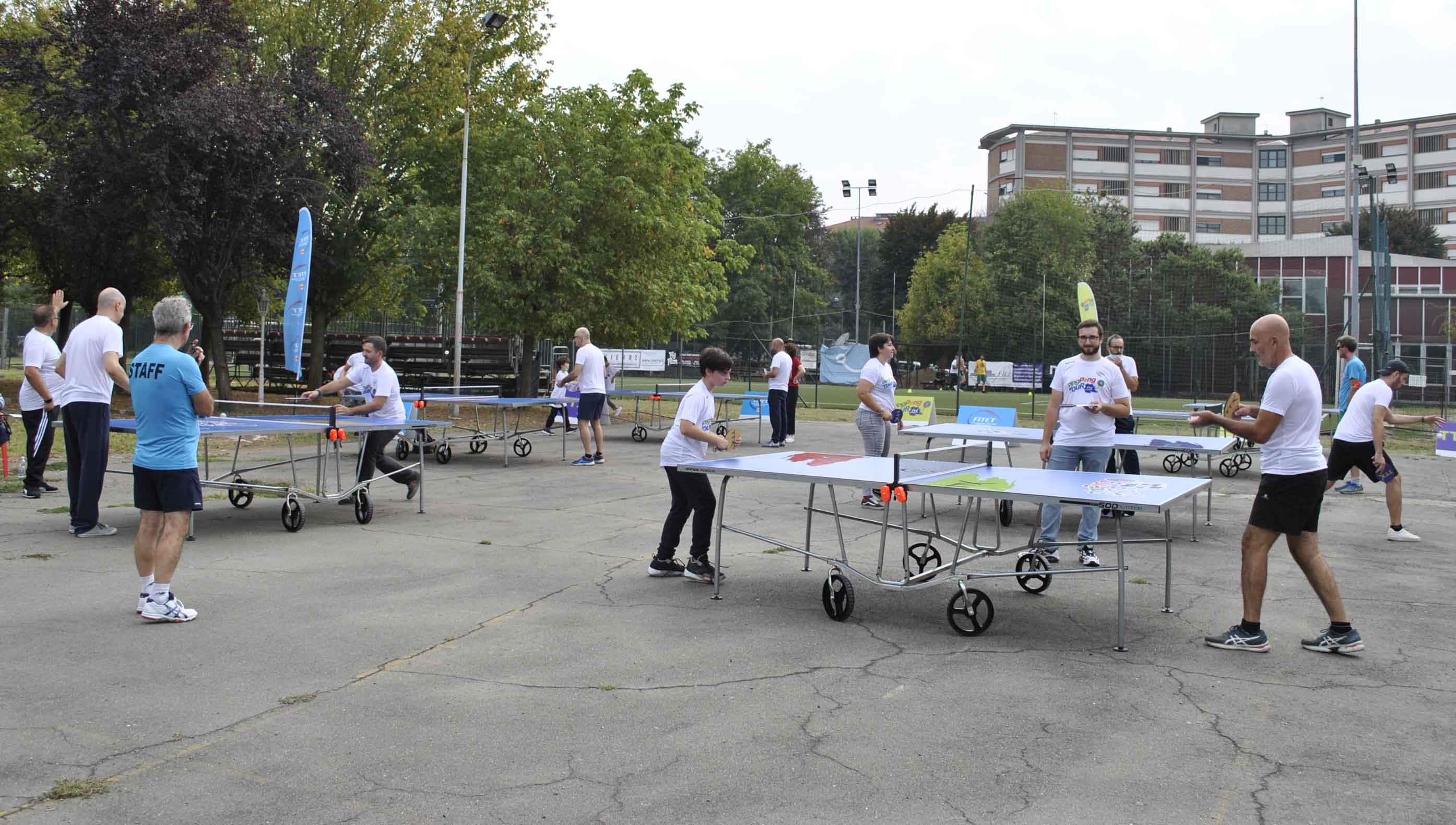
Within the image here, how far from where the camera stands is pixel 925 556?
7.55m

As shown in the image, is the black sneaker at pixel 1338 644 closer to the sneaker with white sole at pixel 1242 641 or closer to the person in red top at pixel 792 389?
the sneaker with white sole at pixel 1242 641

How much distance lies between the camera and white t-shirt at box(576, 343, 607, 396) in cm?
1486

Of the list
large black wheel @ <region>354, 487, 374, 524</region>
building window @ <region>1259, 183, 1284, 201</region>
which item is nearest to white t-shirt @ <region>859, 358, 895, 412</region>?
large black wheel @ <region>354, 487, 374, 524</region>

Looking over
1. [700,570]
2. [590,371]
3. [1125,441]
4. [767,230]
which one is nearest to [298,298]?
[590,371]

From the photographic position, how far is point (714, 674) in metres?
5.30

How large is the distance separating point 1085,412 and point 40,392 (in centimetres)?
921

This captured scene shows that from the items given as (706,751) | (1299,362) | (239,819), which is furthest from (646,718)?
(1299,362)

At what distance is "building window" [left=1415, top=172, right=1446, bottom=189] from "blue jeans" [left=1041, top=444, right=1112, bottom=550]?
91754 millimetres

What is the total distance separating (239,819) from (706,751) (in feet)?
5.53

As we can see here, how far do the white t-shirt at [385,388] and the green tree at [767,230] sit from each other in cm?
5435

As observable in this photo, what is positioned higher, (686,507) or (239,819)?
(686,507)

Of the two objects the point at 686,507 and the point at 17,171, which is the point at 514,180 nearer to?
the point at 17,171

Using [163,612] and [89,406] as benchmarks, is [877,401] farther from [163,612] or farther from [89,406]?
[89,406]

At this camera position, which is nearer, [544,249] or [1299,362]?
[1299,362]
